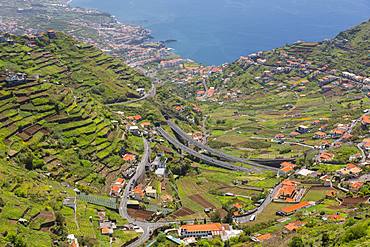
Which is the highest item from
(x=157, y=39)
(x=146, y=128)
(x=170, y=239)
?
(x=170, y=239)

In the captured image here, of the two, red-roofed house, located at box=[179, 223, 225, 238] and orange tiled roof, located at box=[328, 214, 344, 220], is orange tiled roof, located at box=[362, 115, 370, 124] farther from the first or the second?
red-roofed house, located at box=[179, 223, 225, 238]

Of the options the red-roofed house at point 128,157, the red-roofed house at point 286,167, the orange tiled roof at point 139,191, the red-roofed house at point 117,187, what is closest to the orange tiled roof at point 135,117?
the red-roofed house at point 128,157

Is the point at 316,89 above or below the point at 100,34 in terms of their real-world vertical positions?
above

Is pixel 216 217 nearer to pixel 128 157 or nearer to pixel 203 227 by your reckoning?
pixel 203 227

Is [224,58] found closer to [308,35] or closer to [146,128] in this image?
[308,35]

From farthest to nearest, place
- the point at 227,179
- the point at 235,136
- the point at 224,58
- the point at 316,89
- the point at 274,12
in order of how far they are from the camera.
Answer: the point at 274,12 → the point at 224,58 → the point at 316,89 → the point at 235,136 → the point at 227,179

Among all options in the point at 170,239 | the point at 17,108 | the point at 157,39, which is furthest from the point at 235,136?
the point at 157,39

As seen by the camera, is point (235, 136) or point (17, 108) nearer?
point (17, 108)

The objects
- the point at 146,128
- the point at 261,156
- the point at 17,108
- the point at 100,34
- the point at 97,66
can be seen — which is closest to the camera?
the point at 17,108
